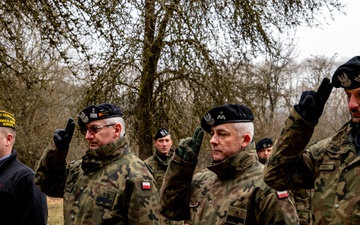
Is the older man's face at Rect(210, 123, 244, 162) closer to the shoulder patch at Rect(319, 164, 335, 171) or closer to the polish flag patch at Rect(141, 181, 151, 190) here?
the polish flag patch at Rect(141, 181, 151, 190)

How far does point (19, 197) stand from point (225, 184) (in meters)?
1.71

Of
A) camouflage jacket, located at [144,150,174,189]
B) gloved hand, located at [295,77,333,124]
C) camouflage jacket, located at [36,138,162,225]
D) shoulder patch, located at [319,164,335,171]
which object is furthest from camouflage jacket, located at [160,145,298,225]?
camouflage jacket, located at [144,150,174,189]

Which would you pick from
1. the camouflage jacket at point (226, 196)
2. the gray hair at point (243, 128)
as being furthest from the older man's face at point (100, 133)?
the gray hair at point (243, 128)

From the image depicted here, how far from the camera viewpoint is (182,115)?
11.5 m

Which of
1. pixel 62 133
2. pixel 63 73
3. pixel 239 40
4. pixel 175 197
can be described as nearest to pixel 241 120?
pixel 175 197

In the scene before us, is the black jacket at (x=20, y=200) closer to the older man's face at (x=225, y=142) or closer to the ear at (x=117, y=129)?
the ear at (x=117, y=129)

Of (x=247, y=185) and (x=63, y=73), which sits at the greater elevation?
(x=63, y=73)

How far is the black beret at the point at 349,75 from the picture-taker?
241 cm

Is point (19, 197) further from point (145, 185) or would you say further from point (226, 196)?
point (226, 196)

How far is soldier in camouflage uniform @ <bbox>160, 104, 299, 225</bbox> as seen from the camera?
3131 mm

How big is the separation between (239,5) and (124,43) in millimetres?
2539

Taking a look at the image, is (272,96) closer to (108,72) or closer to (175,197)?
(108,72)

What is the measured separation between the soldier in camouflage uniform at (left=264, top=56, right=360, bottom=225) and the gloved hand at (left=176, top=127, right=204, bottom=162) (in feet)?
2.50

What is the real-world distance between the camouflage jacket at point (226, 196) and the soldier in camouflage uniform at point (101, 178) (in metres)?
0.28
